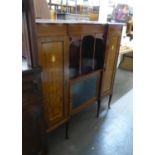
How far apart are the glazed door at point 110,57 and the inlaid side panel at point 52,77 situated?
2.45ft

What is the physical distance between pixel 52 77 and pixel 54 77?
0.08ft

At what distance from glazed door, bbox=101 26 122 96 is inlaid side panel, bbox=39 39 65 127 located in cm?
75

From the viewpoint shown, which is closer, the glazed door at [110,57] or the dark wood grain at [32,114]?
the dark wood grain at [32,114]

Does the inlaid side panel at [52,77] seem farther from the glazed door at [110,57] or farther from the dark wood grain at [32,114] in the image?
the glazed door at [110,57]

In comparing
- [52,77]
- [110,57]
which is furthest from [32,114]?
[110,57]

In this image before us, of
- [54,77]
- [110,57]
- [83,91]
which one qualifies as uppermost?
[110,57]

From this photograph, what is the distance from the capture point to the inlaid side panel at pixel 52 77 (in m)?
1.37

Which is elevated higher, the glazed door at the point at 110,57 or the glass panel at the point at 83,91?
the glazed door at the point at 110,57

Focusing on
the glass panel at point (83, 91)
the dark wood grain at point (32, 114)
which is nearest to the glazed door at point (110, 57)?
the glass panel at point (83, 91)

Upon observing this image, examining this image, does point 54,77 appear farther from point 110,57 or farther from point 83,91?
point 110,57

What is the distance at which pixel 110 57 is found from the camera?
2.20 meters
